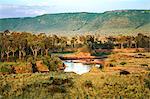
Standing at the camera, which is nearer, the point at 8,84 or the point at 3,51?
the point at 8,84

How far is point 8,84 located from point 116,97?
57.6 feet

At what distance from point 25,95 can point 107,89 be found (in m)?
10.5

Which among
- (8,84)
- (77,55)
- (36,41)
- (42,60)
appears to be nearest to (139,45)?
(77,55)

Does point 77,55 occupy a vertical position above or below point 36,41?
below

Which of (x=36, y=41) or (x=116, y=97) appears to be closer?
(x=116, y=97)

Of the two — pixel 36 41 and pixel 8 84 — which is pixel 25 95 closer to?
pixel 8 84

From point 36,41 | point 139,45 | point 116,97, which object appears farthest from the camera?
point 139,45

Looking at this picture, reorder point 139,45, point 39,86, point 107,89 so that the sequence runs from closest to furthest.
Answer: point 107,89, point 39,86, point 139,45

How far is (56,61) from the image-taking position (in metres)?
96.7

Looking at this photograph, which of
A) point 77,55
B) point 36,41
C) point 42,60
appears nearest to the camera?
point 42,60

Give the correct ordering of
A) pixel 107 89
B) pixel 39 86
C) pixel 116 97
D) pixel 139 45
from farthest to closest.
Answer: pixel 139 45 < pixel 39 86 < pixel 107 89 < pixel 116 97

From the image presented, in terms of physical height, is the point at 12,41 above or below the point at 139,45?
above

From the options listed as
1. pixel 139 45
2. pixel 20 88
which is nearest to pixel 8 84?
pixel 20 88

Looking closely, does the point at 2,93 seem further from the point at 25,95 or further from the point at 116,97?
the point at 116,97
